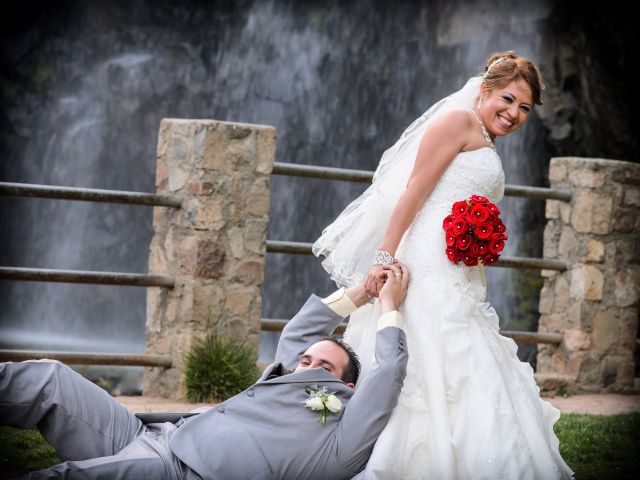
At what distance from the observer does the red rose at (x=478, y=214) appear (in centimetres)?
353

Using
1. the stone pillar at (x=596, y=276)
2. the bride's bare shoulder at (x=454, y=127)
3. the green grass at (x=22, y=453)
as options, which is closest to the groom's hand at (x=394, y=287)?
the bride's bare shoulder at (x=454, y=127)

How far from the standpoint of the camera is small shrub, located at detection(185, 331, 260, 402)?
5887 mm

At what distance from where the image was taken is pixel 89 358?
603 cm

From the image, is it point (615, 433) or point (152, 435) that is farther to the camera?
point (615, 433)

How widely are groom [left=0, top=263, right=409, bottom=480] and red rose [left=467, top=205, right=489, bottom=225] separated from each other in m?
0.44

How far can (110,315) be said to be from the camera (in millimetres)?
13359

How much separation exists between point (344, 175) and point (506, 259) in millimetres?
1367

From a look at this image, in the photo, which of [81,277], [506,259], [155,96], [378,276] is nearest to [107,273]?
[81,277]

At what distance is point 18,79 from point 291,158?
383 centimetres

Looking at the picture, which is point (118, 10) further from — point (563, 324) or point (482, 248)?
point (482, 248)

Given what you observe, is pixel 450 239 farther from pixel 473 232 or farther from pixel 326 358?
pixel 326 358

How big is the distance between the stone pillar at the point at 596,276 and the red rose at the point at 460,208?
3.95m

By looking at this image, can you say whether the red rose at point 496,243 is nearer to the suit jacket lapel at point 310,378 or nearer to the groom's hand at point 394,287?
the groom's hand at point 394,287

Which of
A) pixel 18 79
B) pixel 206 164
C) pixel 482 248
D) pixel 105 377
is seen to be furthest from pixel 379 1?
pixel 482 248
